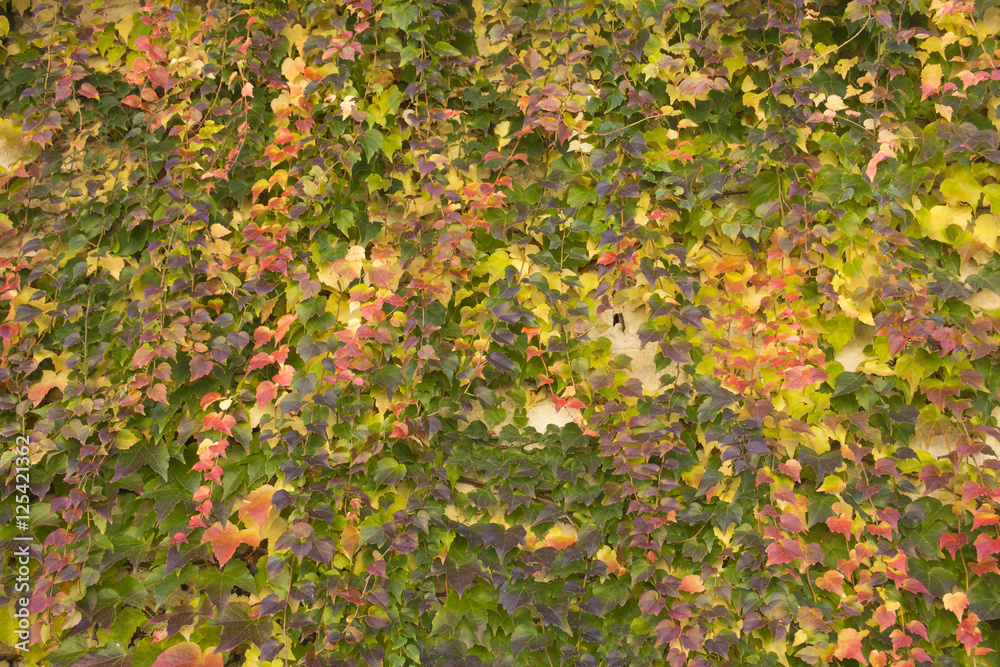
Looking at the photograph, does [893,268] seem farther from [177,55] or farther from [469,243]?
[177,55]

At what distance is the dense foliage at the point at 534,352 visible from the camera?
5.80 feet

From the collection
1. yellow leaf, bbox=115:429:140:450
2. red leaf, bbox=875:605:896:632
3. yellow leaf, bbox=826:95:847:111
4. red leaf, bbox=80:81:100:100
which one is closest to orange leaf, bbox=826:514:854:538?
red leaf, bbox=875:605:896:632

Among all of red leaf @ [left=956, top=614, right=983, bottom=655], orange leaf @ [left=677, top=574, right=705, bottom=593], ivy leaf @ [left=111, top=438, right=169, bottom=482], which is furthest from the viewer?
ivy leaf @ [left=111, top=438, right=169, bottom=482]

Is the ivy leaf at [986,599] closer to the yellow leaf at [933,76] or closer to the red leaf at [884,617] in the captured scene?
the red leaf at [884,617]

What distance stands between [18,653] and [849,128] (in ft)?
10.9

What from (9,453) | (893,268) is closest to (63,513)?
(9,453)

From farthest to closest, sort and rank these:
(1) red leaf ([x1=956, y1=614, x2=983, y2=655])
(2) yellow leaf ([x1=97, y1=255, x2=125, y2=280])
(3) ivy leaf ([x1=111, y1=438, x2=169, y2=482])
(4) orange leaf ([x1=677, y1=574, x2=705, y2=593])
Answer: (2) yellow leaf ([x1=97, y1=255, x2=125, y2=280])
(3) ivy leaf ([x1=111, y1=438, x2=169, y2=482])
(4) orange leaf ([x1=677, y1=574, x2=705, y2=593])
(1) red leaf ([x1=956, y1=614, x2=983, y2=655])

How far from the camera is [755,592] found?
68.8 inches

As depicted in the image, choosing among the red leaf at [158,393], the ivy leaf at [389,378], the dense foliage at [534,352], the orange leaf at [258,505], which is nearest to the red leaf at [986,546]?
the dense foliage at [534,352]

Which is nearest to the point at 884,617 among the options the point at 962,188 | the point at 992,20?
the point at 962,188

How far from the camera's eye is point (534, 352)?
1856 mm

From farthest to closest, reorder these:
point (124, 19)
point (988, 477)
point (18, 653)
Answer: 1. point (124, 19)
2. point (18, 653)
3. point (988, 477)

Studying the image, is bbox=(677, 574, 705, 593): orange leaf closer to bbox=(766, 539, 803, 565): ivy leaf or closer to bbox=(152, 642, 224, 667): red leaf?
bbox=(766, 539, 803, 565): ivy leaf

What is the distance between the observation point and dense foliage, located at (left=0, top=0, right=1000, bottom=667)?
5.80ft
